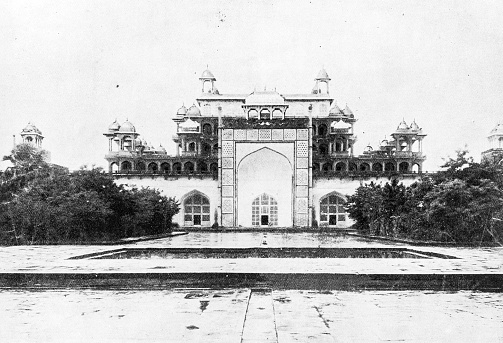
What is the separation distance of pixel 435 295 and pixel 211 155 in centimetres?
3195

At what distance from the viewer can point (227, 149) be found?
34188 millimetres

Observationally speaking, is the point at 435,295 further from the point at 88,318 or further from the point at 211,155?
the point at 211,155

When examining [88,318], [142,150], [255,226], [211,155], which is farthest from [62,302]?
[142,150]

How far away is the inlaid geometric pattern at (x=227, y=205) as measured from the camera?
112 feet

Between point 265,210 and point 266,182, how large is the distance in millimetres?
1666

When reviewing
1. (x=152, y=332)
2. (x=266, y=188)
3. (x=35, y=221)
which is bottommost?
(x=152, y=332)

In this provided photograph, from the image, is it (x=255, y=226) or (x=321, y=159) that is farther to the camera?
(x=321, y=159)

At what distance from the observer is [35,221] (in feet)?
57.7

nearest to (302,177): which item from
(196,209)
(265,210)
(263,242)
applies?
(265,210)

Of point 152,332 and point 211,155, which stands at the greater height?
point 211,155

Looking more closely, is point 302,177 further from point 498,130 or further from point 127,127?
point 498,130

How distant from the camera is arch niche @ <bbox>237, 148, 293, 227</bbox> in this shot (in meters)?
34.9

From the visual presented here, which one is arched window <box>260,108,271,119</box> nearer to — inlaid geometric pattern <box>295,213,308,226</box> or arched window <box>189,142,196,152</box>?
arched window <box>189,142,196,152</box>

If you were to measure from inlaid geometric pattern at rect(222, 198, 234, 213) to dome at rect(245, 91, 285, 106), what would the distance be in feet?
21.1
